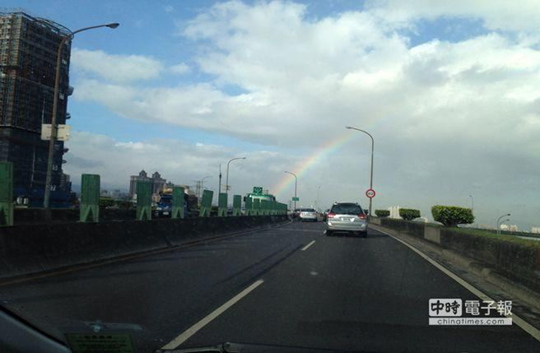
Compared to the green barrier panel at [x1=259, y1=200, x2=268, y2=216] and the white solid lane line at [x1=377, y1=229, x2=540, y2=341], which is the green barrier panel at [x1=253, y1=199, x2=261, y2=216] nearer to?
the green barrier panel at [x1=259, y1=200, x2=268, y2=216]

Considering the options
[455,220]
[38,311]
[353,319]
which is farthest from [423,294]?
[455,220]

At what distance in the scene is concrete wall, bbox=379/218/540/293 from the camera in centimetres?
895

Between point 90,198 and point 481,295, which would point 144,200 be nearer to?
point 90,198

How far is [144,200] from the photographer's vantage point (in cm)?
1706

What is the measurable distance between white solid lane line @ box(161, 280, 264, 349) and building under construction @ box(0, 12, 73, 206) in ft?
79.9

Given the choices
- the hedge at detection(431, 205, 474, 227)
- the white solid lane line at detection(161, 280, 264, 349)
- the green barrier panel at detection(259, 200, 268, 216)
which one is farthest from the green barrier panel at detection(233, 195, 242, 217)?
the white solid lane line at detection(161, 280, 264, 349)

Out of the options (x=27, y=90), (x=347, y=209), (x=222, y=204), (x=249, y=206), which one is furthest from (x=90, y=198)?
(x=249, y=206)

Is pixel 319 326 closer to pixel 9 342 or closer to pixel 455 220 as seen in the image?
pixel 9 342

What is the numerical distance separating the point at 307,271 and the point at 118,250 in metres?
5.15

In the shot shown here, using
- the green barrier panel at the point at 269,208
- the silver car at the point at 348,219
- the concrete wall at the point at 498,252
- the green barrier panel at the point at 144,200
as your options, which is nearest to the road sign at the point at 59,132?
the green barrier panel at the point at 144,200

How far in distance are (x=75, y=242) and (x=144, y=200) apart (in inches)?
227

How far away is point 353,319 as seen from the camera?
666 centimetres

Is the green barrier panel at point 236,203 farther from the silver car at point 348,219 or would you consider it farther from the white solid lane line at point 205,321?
the white solid lane line at point 205,321

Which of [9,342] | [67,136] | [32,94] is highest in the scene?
[32,94]
